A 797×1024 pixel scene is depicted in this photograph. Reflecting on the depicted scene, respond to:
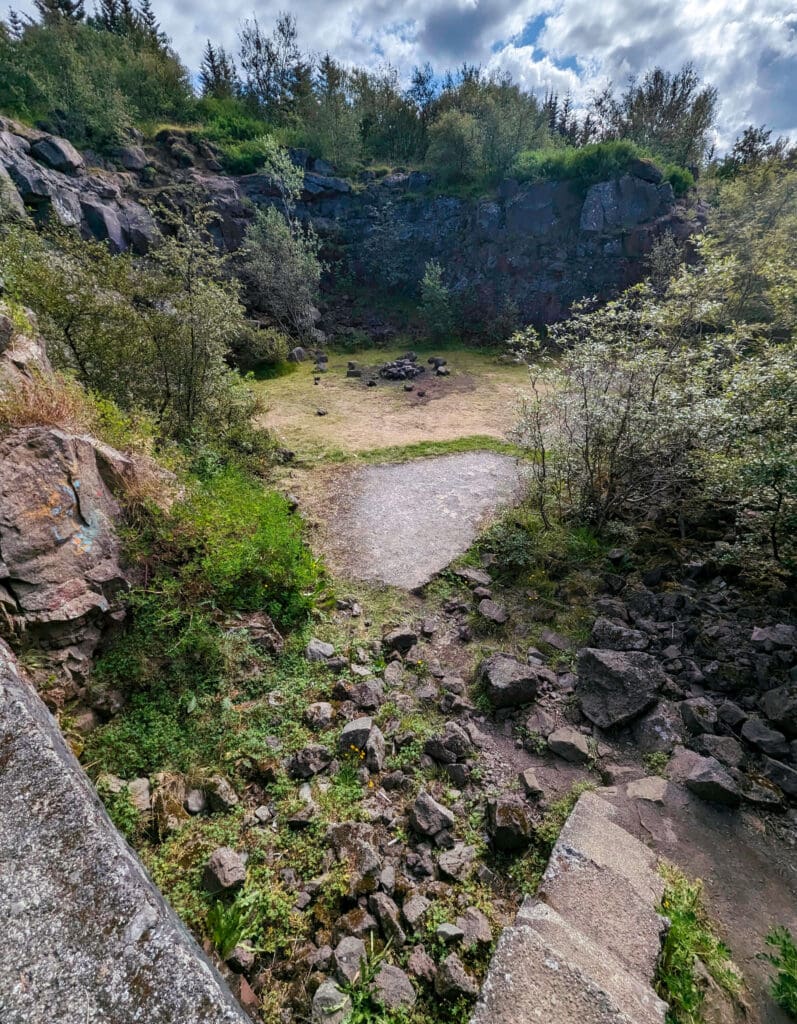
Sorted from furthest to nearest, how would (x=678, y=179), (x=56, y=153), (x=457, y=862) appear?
(x=678, y=179) < (x=56, y=153) < (x=457, y=862)

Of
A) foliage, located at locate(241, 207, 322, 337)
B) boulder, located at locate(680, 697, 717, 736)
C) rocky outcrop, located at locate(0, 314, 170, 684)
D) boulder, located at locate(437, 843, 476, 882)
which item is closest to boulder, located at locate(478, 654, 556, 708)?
boulder, located at locate(680, 697, 717, 736)

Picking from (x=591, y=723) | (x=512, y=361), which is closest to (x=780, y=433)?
(x=591, y=723)

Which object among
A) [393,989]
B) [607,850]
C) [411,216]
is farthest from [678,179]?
[393,989]

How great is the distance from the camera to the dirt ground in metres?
10.7

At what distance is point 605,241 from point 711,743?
72.8 ft

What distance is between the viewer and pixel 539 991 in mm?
1903

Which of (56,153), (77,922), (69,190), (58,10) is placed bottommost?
(77,922)

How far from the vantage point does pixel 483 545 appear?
6.24 meters

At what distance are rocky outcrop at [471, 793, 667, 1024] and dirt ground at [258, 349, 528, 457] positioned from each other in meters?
8.15

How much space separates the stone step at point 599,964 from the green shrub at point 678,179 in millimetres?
26088

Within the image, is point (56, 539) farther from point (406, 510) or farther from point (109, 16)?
point (109, 16)

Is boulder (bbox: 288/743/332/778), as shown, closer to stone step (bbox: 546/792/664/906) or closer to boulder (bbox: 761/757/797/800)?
stone step (bbox: 546/792/664/906)

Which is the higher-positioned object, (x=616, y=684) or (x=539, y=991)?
(x=539, y=991)

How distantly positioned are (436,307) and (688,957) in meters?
21.0
